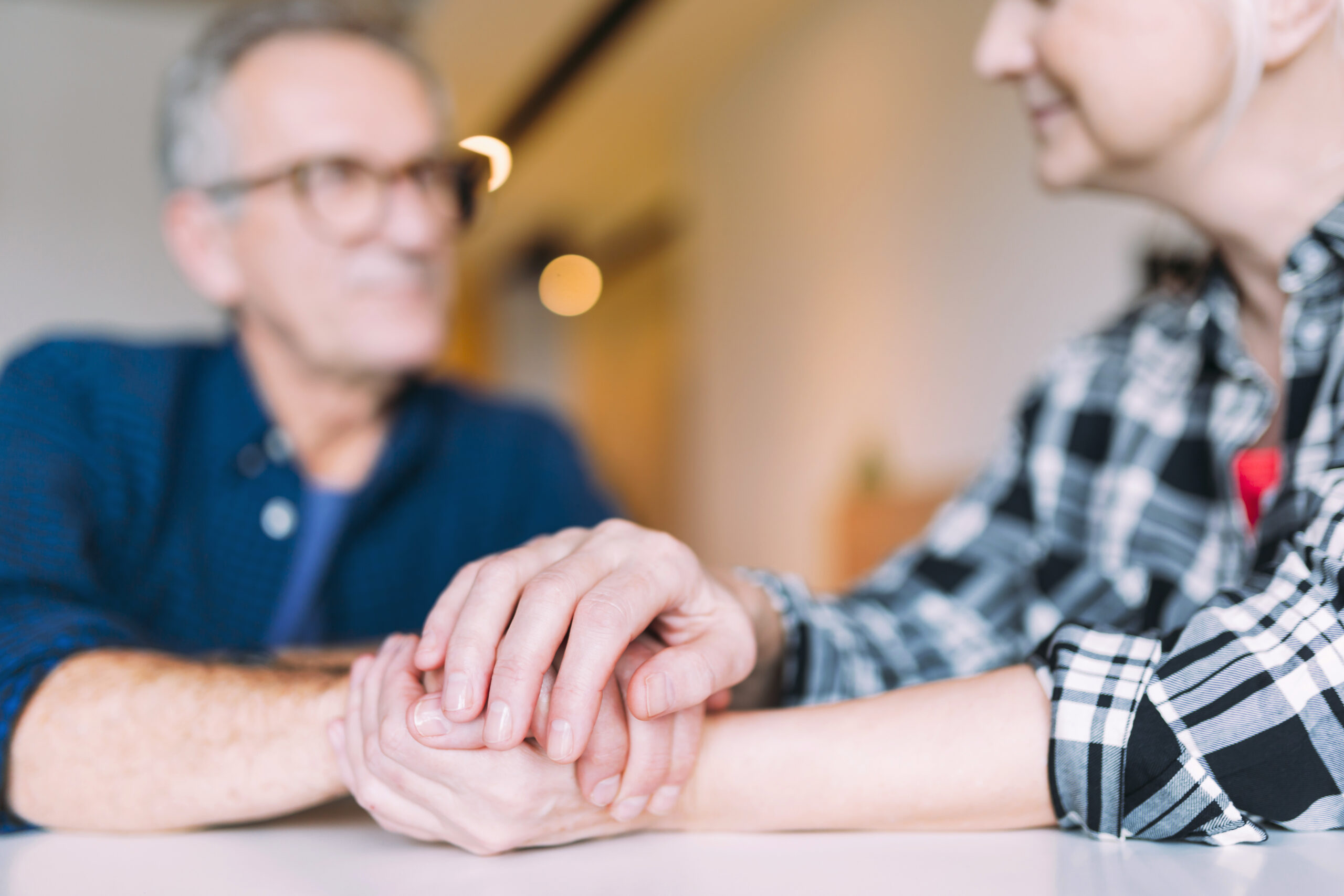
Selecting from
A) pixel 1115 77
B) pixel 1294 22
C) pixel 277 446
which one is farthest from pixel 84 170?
pixel 1294 22

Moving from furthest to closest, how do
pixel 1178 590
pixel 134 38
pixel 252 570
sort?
1. pixel 134 38
2. pixel 252 570
3. pixel 1178 590

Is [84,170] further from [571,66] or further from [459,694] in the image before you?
[459,694]

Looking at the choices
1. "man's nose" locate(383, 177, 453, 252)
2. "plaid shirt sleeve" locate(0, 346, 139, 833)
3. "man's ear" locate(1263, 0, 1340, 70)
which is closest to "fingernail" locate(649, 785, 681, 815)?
"plaid shirt sleeve" locate(0, 346, 139, 833)

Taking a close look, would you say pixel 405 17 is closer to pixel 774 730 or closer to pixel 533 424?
pixel 533 424

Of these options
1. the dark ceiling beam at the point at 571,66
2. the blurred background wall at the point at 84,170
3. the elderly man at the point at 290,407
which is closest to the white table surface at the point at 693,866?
the elderly man at the point at 290,407

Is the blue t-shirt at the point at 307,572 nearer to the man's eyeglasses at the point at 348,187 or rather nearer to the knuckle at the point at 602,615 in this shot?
the man's eyeglasses at the point at 348,187

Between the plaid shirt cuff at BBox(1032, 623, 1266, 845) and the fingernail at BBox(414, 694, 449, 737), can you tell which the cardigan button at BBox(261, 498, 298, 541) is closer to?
the fingernail at BBox(414, 694, 449, 737)

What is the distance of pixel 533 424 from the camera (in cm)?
145

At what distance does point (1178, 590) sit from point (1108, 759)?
1.42 ft

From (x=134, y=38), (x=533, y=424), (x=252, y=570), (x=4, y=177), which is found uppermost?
(x=134, y=38)

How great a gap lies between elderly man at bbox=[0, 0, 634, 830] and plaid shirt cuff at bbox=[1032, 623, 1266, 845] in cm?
67

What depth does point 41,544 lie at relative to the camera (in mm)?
842

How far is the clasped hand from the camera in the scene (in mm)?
521

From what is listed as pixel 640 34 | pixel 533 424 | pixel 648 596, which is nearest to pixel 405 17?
pixel 533 424
